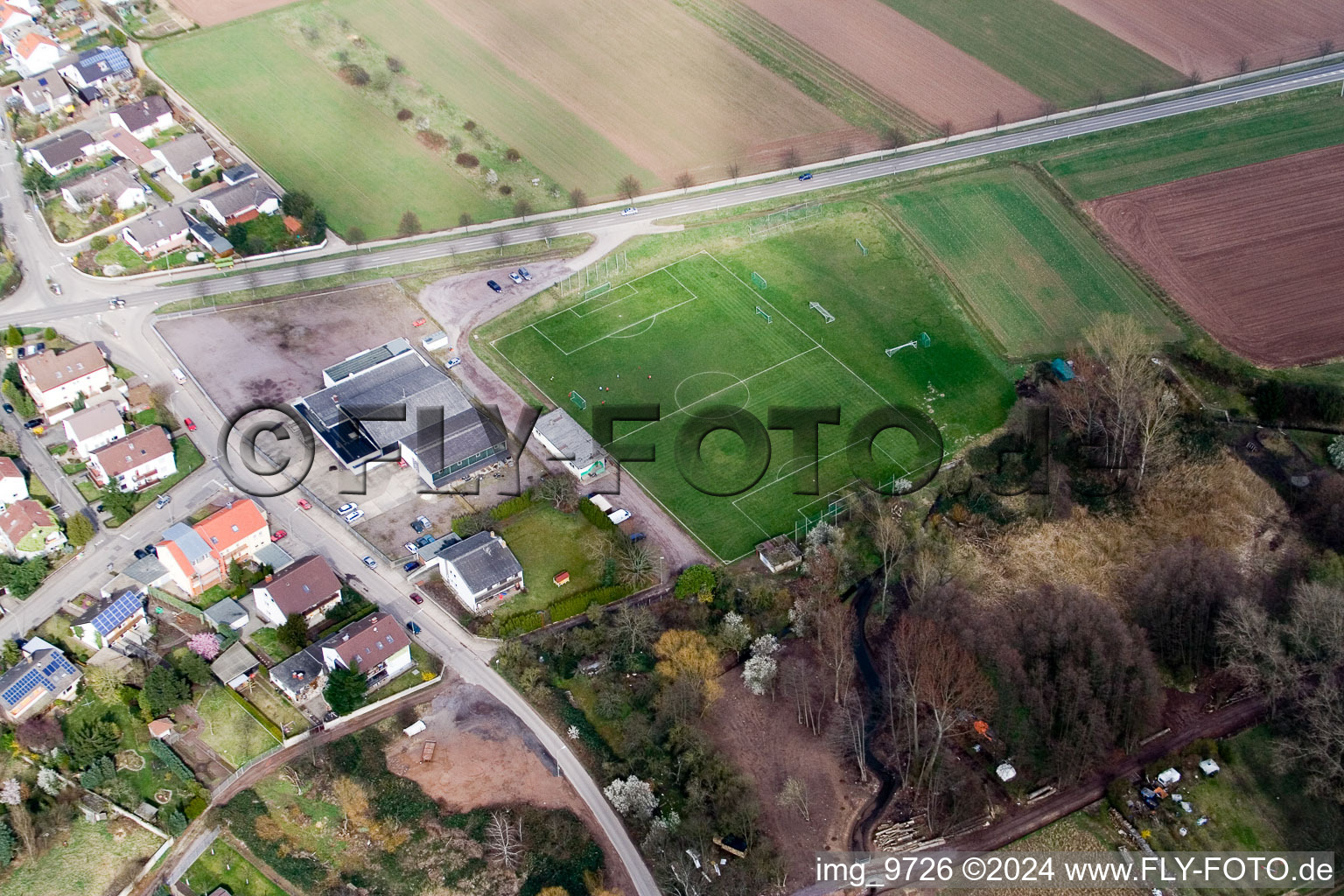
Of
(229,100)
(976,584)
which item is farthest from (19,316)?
(976,584)

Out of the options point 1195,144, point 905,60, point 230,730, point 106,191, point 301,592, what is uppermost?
point 1195,144

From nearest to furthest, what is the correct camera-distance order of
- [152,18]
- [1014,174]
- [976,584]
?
[976,584] < [1014,174] < [152,18]

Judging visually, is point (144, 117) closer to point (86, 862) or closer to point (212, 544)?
point (212, 544)

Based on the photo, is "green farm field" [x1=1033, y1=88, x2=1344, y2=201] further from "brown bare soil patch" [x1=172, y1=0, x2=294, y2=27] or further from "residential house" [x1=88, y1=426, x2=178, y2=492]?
"brown bare soil patch" [x1=172, y1=0, x2=294, y2=27]

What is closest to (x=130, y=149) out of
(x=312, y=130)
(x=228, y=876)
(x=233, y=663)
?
(x=312, y=130)

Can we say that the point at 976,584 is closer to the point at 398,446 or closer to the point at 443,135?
the point at 398,446
